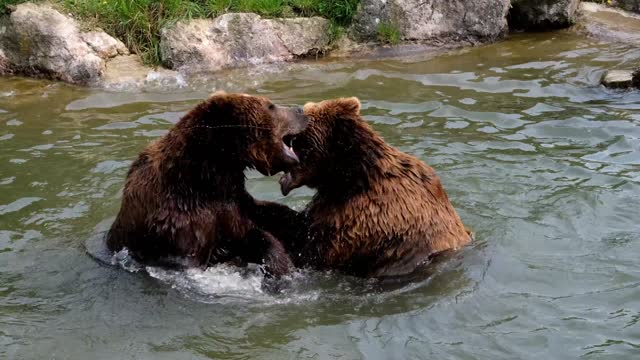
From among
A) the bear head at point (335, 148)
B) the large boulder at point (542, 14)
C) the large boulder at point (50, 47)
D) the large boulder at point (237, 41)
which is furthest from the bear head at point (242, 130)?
the large boulder at point (542, 14)

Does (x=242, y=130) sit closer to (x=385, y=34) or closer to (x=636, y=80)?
(x=636, y=80)

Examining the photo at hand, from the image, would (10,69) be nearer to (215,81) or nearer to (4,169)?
(215,81)

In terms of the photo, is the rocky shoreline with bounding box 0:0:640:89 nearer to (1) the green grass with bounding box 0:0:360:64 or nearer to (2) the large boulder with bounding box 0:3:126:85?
(2) the large boulder with bounding box 0:3:126:85

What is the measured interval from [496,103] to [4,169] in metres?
5.57

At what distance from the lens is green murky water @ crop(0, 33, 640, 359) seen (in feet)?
16.4

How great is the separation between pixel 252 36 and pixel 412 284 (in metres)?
6.61

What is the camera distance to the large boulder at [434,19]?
11.9 m

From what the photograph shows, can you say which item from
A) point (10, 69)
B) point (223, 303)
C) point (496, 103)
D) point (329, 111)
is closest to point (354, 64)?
point (496, 103)

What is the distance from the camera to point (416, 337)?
16.3 feet

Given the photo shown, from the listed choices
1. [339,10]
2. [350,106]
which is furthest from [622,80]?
[350,106]

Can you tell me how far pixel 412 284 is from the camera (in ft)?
18.4

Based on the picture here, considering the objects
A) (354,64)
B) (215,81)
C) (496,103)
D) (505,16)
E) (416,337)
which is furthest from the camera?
(505,16)

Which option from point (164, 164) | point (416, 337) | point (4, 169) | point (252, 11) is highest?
point (252, 11)

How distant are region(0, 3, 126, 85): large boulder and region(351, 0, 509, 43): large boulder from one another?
12.1 ft
